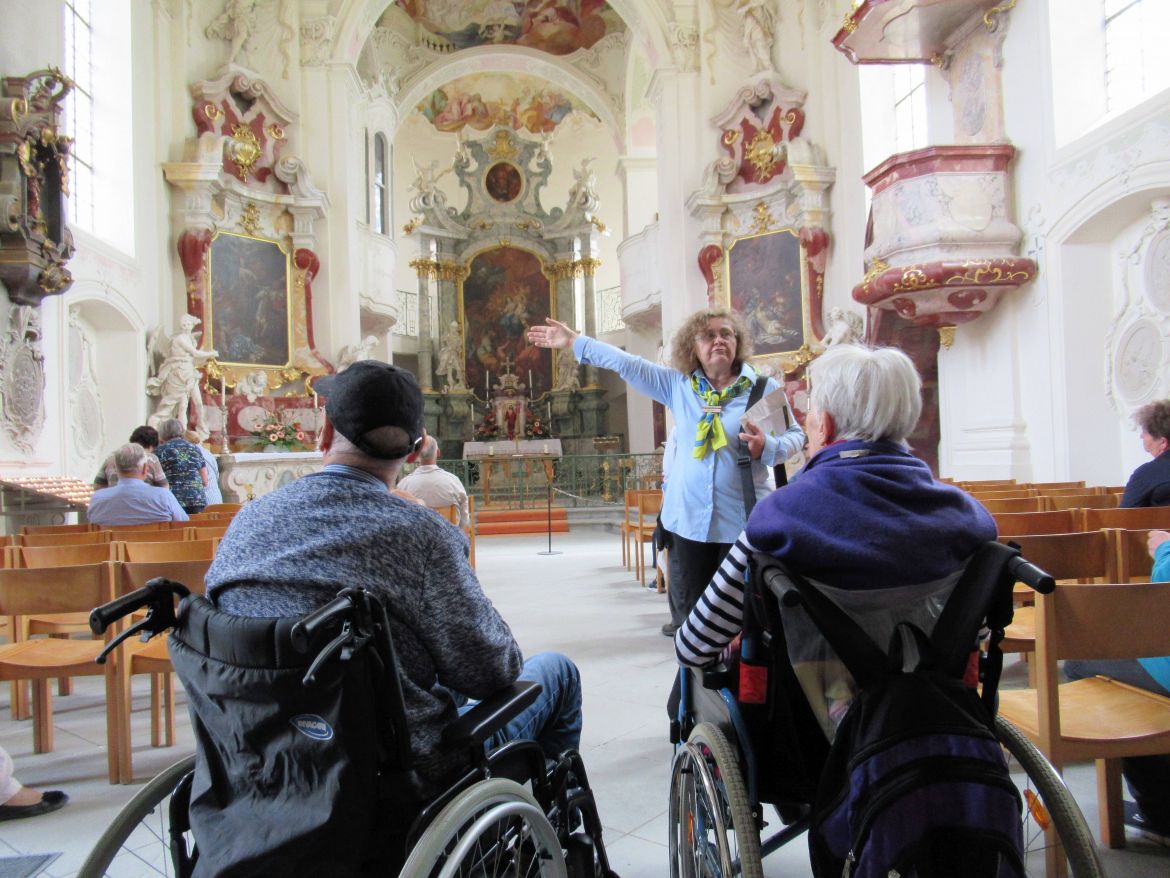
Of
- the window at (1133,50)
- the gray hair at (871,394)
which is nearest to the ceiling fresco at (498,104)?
the window at (1133,50)

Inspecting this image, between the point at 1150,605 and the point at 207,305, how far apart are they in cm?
1234

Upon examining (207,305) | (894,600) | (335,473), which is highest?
(207,305)

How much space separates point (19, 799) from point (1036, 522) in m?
3.59

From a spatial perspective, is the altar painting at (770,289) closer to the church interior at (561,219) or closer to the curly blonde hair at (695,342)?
the church interior at (561,219)

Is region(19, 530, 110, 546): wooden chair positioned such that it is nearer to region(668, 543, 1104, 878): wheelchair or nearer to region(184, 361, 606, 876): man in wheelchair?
region(184, 361, 606, 876): man in wheelchair

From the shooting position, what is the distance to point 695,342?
2891 mm

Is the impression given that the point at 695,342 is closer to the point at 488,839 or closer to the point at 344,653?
the point at 488,839

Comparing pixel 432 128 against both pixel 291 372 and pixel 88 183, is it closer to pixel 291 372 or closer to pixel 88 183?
pixel 291 372

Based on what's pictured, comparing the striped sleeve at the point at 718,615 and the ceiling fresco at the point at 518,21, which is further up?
the ceiling fresco at the point at 518,21

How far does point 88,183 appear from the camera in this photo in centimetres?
1023

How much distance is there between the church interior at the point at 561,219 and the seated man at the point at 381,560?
1233 mm

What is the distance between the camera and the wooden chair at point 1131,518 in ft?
10.2

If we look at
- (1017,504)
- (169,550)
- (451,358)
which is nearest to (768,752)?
(169,550)

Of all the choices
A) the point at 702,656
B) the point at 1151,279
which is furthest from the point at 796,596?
the point at 1151,279
